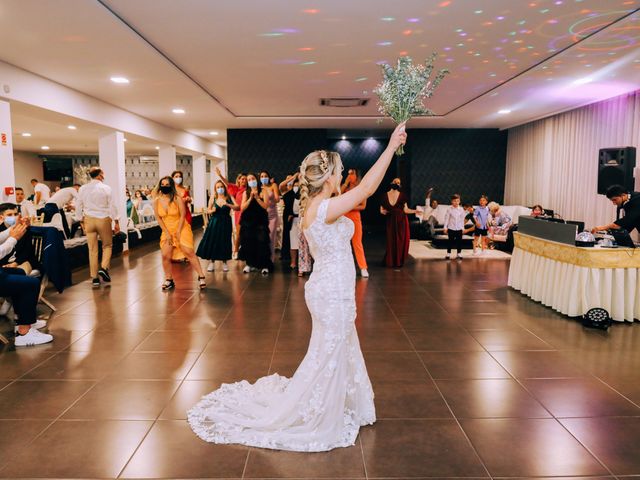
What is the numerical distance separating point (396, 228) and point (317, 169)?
6.01 m

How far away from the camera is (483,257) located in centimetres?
980

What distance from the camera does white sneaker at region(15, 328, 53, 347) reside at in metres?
4.40

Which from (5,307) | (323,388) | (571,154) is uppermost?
(571,154)

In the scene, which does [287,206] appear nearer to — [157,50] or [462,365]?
[157,50]

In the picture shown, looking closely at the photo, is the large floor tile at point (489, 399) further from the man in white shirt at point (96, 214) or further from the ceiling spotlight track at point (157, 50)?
the man in white shirt at point (96, 214)

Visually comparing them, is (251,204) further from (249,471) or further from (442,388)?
(249,471)

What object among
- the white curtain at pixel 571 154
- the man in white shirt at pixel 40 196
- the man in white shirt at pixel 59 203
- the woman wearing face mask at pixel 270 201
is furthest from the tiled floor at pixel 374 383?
the man in white shirt at pixel 40 196

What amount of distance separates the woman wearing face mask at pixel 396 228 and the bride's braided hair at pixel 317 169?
19.5 ft

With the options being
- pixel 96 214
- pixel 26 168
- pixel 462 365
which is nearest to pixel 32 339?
pixel 96 214

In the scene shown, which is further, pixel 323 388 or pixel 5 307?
pixel 5 307

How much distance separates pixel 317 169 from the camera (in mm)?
2717

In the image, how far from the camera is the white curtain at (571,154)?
29.5ft

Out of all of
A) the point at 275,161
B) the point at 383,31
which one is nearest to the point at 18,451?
the point at 383,31

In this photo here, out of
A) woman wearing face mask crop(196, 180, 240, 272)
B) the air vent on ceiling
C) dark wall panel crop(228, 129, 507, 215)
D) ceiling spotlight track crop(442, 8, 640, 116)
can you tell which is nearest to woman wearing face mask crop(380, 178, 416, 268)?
the air vent on ceiling
